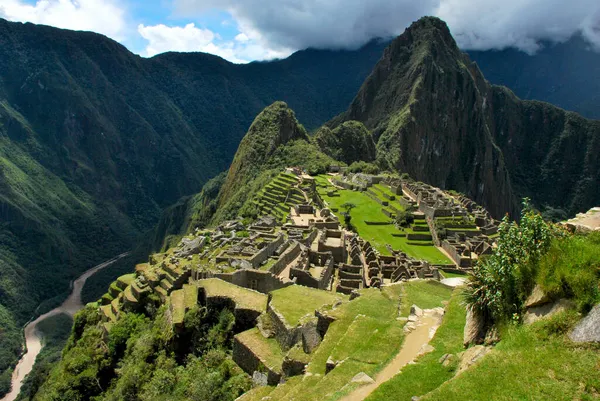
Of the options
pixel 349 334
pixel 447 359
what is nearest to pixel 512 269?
pixel 447 359

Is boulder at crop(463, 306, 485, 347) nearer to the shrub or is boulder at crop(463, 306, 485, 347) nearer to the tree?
the tree

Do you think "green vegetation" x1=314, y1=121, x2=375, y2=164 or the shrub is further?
"green vegetation" x1=314, y1=121, x2=375, y2=164

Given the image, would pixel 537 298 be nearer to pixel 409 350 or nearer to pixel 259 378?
pixel 409 350

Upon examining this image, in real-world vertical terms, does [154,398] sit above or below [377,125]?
below

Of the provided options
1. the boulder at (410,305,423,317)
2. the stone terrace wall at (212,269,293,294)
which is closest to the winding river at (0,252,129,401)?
the stone terrace wall at (212,269,293,294)

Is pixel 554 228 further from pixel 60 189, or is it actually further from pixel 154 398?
pixel 60 189

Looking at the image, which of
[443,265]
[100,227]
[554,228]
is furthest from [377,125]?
[554,228]
